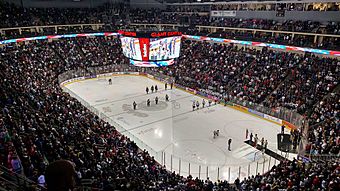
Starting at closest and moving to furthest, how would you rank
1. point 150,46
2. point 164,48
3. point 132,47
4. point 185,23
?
point 150,46 → point 132,47 → point 164,48 → point 185,23

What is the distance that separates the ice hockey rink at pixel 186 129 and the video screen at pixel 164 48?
5.44m

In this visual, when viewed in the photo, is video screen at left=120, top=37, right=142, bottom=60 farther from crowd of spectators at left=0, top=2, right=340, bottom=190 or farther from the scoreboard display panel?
crowd of spectators at left=0, top=2, right=340, bottom=190

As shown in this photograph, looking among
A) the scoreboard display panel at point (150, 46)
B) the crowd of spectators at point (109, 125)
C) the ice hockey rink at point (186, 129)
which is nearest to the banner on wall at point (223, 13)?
the crowd of spectators at point (109, 125)

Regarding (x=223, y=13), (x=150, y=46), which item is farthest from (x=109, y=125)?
(x=223, y=13)

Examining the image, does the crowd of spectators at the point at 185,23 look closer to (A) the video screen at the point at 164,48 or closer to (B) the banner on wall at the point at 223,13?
(B) the banner on wall at the point at 223,13

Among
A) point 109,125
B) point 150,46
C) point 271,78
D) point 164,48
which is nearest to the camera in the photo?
point 109,125

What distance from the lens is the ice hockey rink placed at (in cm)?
1666

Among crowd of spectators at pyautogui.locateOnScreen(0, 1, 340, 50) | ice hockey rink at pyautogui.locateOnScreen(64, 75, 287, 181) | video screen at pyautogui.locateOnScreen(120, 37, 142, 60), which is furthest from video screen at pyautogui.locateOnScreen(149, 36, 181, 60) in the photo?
crowd of spectators at pyautogui.locateOnScreen(0, 1, 340, 50)

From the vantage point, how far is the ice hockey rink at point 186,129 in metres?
16.7

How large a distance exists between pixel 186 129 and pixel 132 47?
31.7ft

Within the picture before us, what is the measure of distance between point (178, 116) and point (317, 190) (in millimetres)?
15795

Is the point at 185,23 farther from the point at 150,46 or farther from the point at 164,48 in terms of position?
the point at 150,46

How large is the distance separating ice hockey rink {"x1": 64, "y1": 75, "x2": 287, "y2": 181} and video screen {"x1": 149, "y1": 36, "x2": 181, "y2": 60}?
544 centimetres

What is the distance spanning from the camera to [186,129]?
2203 centimetres
